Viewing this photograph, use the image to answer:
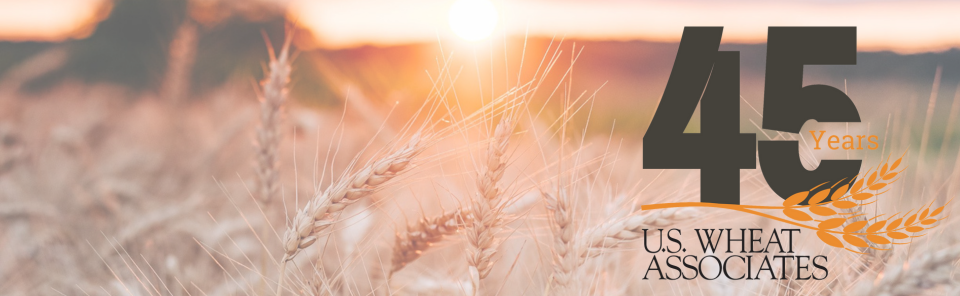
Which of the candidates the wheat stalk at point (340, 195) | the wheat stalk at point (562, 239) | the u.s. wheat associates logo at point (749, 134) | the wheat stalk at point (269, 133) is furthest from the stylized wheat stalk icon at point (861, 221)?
the wheat stalk at point (269, 133)

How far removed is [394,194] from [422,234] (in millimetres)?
1115

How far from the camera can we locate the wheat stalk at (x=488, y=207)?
2.97ft

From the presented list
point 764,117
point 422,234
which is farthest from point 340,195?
point 764,117

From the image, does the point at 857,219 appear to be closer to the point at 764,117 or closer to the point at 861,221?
the point at 861,221

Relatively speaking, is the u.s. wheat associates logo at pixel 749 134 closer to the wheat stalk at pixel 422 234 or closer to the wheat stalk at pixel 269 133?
the wheat stalk at pixel 422 234

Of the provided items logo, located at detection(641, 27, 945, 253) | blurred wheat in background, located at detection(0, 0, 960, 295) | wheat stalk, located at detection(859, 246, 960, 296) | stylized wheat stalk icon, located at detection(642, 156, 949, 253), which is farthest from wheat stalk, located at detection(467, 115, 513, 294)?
logo, located at detection(641, 27, 945, 253)

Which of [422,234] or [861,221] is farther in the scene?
[861,221]

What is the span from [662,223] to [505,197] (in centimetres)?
35

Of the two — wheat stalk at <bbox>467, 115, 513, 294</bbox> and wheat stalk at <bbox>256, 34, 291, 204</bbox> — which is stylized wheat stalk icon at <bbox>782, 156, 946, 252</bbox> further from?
wheat stalk at <bbox>256, 34, 291, 204</bbox>

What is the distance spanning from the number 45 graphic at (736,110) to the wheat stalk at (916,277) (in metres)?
0.72

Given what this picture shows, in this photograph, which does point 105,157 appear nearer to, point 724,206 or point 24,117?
point 24,117

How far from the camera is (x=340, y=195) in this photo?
972mm

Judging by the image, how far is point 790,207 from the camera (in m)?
1.67

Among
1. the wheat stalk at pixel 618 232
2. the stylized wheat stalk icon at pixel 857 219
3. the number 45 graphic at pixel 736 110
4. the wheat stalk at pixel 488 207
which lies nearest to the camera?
the wheat stalk at pixel 488 207
